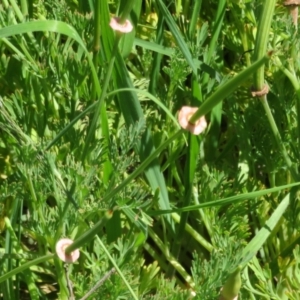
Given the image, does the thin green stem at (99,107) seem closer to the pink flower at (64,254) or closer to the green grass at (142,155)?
the green grass at (142,155)

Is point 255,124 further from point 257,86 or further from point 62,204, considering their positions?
point 62,204

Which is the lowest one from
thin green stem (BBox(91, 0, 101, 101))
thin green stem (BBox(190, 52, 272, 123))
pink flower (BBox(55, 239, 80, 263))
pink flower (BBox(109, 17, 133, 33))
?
pink flower (BBox(55, 239, 80, 263))

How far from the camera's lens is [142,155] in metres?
1.19

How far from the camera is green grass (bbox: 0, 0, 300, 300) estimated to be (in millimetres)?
1020

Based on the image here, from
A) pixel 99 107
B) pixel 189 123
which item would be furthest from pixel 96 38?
pixel 189 123

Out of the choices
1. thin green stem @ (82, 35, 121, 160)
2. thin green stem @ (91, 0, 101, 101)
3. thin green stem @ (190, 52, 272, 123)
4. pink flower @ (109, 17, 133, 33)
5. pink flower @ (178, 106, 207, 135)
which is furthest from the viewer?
thin green stem @ (91, 0, 101, 101)

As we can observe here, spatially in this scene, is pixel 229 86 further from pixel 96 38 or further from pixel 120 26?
pixel 96 38

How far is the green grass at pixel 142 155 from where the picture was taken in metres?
1.02

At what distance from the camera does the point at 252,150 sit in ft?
4.34

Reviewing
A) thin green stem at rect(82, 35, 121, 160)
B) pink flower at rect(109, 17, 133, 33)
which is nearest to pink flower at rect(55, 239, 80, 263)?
thin green stem at rect(82, 35, 121, 160)

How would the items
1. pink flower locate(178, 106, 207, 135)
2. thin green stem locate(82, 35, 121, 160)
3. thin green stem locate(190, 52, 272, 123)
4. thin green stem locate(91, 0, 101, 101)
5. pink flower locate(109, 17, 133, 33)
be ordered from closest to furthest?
thin green stem locate(190, 52, 272, 123)
pink flower locate(178, 106, 207, 135)
pink flower locate(109, 17, 133, 33)
thin green stem locate(82, 35, 121, 160)
thin green stem locate(91, 0, 101, 101)

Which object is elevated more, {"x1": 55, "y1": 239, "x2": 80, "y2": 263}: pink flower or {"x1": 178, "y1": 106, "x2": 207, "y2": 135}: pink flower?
{"x1": 178, "y1": 106, "x2": 207, "y2": 135}: pink flower

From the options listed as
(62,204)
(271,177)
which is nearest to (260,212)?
(271,177)

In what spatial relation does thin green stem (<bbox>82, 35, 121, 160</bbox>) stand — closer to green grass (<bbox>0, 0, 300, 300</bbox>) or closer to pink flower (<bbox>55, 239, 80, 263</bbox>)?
green grass (<bbox>0, 0, 300, 300</bbox>)
